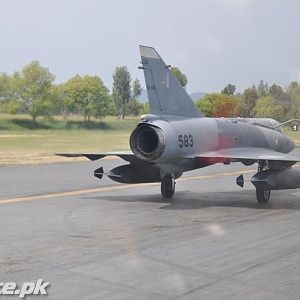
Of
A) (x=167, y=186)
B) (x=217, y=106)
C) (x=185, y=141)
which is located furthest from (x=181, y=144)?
(x=217, y=106)

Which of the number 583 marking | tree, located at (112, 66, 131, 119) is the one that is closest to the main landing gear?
the number 583 marking

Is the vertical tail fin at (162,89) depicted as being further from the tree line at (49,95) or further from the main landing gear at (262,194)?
the tree line at (49,95)

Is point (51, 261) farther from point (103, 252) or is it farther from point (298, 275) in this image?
point (298, 275)

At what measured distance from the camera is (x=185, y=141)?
13.7 meters

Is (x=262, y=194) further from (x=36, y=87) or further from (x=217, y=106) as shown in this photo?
(x=36, y=87)

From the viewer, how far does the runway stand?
21.6 ft

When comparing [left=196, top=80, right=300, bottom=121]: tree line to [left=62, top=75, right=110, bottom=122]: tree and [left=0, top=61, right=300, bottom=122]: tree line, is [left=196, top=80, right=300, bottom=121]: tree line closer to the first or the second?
[left=0, top=61, right=300, bottom=122]: tree line

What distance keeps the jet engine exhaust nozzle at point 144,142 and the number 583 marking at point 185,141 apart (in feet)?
1.92

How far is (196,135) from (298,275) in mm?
Answer: 7204

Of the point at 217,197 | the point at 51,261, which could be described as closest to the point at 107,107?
the point at 217,197

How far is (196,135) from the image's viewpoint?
14.0 metres

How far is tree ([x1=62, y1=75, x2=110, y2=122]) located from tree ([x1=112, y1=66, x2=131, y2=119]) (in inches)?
618

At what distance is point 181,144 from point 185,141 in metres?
0.20

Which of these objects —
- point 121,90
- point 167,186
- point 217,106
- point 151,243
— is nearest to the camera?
point 151,243
